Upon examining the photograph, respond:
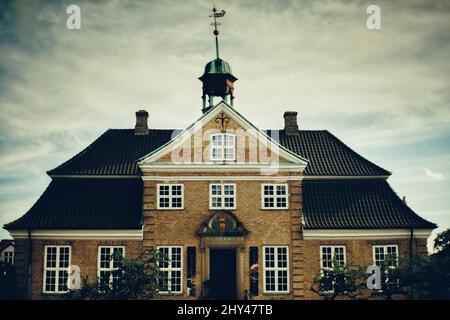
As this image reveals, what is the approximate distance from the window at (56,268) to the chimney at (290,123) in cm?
1549

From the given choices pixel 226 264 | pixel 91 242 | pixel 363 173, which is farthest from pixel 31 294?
pixel 363 173

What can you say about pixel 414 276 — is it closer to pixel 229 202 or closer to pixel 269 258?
pixel 269 258

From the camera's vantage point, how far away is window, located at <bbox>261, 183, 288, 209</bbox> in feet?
92.5

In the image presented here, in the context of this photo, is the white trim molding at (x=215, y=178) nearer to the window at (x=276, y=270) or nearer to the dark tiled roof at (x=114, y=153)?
the dark tiled roof at (x=114, y=153)

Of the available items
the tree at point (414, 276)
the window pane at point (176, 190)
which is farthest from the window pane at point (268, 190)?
the tree at point (414, 276)

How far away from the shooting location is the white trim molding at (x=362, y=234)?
2788cm

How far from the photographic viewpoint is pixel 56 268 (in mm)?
27500

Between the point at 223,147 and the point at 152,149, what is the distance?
5.50 m

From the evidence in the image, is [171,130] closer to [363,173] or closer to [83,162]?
[83,162]

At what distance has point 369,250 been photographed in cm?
2808

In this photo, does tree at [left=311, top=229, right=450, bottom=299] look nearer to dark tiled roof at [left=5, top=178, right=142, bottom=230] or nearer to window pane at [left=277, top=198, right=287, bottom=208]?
window pane at [left=277, top=198, right=287, bottom=208]

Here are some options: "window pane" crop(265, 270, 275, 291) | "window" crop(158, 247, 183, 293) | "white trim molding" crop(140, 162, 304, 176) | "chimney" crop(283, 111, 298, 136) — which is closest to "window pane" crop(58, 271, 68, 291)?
"window" crop(158, 247, 183, 293)

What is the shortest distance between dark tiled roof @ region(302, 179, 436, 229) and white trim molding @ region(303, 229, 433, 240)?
256mm
